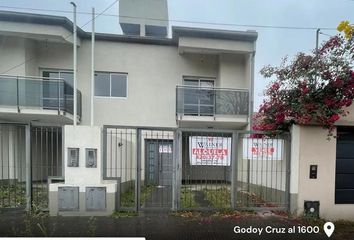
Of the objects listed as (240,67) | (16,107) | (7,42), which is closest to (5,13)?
(7,42)

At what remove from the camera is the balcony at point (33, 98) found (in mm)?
9172

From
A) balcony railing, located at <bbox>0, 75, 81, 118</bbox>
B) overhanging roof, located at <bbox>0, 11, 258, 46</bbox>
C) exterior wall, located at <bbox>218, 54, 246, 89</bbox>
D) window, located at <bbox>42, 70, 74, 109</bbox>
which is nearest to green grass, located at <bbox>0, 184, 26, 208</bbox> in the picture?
balcony railing, located at <bbox>0, 75, 81, 118</bbox>

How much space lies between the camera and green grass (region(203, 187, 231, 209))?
6.29 m

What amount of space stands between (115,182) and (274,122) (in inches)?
168

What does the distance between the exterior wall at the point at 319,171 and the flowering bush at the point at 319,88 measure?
1.16ft

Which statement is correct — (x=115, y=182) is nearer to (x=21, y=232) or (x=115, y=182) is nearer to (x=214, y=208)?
(x=21, y=232)

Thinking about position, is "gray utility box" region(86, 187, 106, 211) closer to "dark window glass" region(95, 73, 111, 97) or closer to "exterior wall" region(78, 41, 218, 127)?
"exterior wall" region(78, 41, 218, 127)

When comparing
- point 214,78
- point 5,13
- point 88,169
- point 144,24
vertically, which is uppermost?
point 144,24

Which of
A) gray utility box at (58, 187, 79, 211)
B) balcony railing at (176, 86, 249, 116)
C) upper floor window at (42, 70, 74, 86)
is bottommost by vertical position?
gray utility box at (58, 187, 79, 211)

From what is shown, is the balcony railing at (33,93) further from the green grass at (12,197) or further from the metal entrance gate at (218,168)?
the metal entrance gate at (218,168)

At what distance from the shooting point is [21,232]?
4.48m

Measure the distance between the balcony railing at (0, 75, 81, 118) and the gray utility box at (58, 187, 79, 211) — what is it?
4885mm

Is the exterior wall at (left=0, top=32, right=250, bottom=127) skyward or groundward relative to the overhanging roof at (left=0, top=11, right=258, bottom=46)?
groundward

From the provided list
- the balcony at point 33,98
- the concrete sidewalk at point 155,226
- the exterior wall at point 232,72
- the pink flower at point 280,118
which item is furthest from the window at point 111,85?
the pink flower at point 280,118
